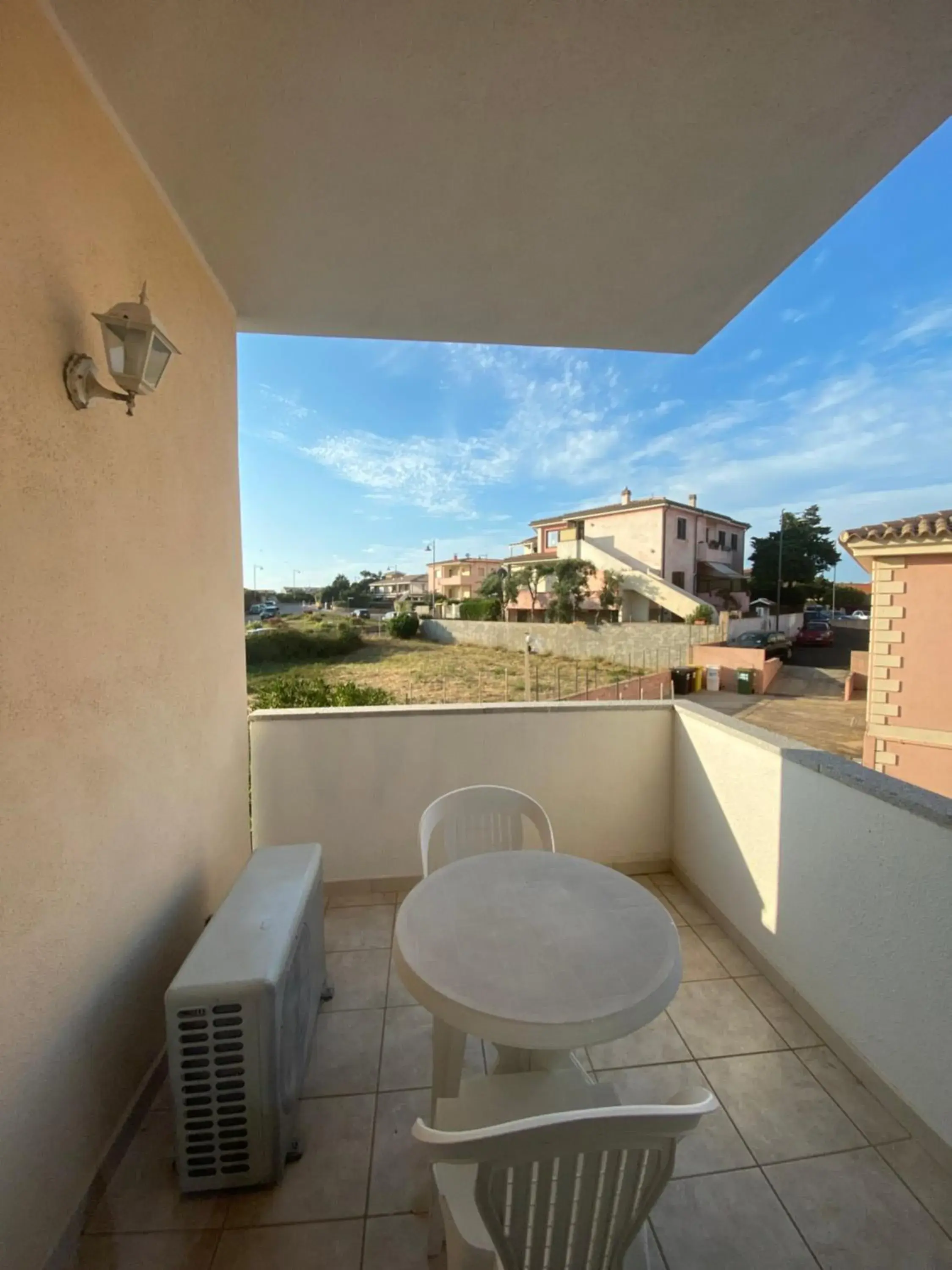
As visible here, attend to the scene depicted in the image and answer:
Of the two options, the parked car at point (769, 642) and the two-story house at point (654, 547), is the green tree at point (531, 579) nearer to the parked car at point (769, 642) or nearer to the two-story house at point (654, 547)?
the two-story house at point (654, 547)

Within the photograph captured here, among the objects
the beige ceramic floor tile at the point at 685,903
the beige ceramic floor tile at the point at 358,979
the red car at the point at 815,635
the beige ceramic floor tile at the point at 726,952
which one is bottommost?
the beige ceramic floor tile at the point at 358,979

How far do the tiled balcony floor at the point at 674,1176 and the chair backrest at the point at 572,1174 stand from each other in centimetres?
71

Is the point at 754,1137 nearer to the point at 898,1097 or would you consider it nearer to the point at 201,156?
the point at 898,1097

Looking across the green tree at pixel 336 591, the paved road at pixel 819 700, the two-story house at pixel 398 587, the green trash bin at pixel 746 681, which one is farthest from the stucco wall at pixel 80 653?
the green trash bin at pixel 746 681

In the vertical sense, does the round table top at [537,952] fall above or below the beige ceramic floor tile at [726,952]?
above

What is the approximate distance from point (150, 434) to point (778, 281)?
8.33 feet

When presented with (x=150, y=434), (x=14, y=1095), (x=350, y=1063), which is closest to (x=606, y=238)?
(x=150, y=434)

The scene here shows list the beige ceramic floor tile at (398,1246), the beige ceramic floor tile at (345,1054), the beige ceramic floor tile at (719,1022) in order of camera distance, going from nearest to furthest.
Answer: the beige ceramic floor tile at (398,1246) → the beige ceramic floor tile at (345,1054) → the beige ceramic floor tile at (719,1022)

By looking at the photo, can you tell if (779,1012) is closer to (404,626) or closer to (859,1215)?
(859,1215)

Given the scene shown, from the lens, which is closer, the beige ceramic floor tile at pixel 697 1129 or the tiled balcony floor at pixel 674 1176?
the tiled balcony floor at pixel 674 1176

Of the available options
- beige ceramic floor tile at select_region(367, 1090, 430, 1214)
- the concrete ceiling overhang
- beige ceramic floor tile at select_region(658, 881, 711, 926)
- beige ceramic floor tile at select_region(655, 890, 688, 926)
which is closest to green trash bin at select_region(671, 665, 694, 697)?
beige ceramic floor tile at select_region(658, 881, 711, 926)

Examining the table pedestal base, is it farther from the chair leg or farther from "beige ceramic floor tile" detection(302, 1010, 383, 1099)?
"beige ceramic floor tile" detection(302, 1010, 383, 1099)

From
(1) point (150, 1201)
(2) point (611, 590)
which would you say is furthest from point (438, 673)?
(2) point (611, 590)

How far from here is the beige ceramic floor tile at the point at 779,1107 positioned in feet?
4.64
